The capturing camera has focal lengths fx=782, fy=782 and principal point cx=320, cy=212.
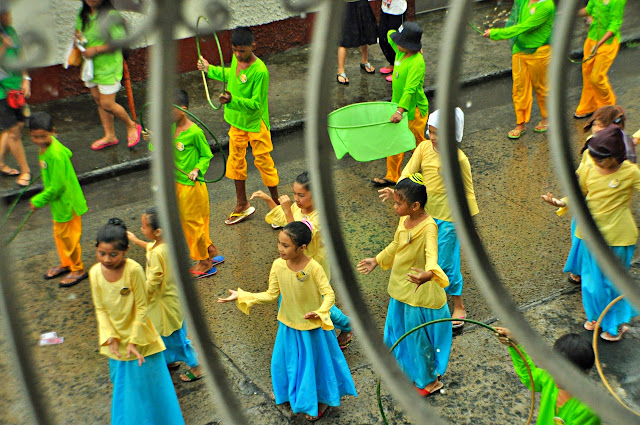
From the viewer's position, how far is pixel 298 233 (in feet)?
13.5

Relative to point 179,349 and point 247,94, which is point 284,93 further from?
point 179,349

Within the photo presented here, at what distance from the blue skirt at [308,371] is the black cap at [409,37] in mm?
2851

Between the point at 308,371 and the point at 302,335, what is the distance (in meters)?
0.19

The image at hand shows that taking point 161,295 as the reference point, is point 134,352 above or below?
below

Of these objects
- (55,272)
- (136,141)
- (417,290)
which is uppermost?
(136,141)

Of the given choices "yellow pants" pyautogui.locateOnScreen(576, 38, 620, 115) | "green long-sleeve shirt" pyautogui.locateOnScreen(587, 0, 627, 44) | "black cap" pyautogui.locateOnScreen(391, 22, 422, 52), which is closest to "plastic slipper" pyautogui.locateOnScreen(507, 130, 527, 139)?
"yellow pants" pyautogui.locateOnScreen(576, 38, 620, 115)

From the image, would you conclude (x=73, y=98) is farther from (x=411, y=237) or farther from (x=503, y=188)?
(x=411, y=237)

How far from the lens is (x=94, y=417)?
14.3 ft

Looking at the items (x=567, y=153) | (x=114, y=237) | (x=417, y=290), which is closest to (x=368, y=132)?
(x=417, y=290)

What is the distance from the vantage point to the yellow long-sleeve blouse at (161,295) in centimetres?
439

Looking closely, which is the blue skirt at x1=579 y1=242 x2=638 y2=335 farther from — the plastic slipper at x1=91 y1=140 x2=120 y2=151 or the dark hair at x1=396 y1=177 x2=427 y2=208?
the plastic slipper at x1=91 y1=140 x2=120 y2=151

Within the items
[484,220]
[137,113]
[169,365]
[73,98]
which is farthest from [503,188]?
[73,98]

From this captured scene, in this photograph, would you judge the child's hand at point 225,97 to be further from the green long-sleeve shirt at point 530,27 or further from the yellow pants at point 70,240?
the green long-sleeve shirt at point 530,27

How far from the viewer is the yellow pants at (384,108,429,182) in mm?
6605
